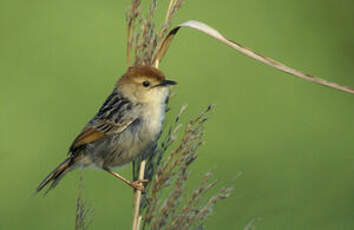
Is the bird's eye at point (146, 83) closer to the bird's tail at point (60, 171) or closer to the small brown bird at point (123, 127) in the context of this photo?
the small brown bird at point (123, 127)

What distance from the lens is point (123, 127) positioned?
2.34 metres

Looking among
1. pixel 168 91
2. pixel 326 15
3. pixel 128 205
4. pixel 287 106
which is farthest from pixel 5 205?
pixel 326 15

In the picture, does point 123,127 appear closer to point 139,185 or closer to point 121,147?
point 121,147

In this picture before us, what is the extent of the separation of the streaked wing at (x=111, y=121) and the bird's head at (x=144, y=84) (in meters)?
→ 0.04

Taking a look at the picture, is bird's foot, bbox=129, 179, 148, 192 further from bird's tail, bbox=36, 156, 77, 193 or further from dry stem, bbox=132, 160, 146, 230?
A: bird's tail, bbox=36, 156, 77, 193

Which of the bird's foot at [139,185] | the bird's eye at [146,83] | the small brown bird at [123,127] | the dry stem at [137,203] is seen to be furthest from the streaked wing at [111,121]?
the bird's foot at [139,185]

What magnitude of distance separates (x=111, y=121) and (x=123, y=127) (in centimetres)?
5

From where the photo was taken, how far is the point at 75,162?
238 centimetres

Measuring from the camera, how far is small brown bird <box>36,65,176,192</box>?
224cm

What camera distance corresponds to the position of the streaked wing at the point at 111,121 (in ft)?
7.67

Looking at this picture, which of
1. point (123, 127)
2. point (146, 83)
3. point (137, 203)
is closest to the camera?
point (137, 203)

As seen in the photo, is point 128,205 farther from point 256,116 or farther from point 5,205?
point 256,116

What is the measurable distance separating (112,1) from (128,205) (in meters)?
2.17

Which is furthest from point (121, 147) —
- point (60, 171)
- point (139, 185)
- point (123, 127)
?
point (139, 185)
